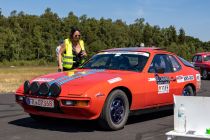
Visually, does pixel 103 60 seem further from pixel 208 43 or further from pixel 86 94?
pixel 208 43

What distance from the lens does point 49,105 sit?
703cm

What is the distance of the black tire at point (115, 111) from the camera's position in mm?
7004

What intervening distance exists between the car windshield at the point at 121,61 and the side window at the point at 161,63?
7.7 inches

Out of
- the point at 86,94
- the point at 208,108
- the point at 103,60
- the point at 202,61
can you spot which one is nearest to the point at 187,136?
the point at 208,108

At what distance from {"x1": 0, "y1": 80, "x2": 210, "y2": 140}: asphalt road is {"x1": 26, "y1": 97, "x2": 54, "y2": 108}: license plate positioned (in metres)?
0.44

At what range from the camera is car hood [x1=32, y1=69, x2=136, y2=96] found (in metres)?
6.93

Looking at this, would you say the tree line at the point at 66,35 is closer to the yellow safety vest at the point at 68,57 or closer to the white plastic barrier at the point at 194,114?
the yellow safety vest at the point at 68,57

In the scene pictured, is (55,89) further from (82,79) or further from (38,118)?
(38,118)

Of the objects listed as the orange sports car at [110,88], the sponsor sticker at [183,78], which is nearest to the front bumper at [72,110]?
the orange sports car at [110,88]

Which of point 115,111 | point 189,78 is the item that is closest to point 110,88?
point 115,111

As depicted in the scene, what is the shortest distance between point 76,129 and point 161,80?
2.06m

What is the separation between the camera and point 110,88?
23.2 ft

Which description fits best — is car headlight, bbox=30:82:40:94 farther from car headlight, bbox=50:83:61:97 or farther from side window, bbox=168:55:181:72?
side window, bbox=168:55:181:72

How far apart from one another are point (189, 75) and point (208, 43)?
78830mm
